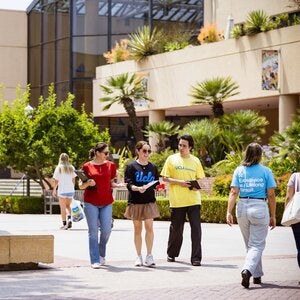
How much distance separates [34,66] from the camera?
5931 centimetres

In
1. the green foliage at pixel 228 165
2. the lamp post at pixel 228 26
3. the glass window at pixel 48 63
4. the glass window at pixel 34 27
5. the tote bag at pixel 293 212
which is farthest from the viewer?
the glass window at pixel 34 27

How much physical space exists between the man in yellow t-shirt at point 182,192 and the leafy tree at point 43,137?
845 inches

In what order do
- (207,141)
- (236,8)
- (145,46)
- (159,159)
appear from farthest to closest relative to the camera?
(145,46), (236,8), (159,159), (207,141)

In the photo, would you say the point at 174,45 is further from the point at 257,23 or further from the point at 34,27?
the point at 34,27

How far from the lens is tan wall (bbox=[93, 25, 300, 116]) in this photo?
36.2m

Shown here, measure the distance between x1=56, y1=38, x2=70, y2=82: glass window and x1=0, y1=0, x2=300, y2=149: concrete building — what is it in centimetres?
5

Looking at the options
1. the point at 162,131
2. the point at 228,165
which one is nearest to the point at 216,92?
the point at 162,131

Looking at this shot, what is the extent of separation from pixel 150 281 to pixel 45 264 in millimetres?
2668

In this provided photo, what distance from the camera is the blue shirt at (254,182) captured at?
11.9m

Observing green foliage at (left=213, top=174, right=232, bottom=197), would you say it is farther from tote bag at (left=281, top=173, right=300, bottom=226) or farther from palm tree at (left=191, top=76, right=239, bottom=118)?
tote bag at (left=281, top=173, right=300, bottom=226)

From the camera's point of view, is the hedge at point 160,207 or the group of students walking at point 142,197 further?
the hedge at point 160,207

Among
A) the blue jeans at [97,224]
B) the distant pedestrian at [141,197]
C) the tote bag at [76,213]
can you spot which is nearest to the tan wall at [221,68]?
the tote bag at [76,213]

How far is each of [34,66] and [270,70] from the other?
25.2 metres

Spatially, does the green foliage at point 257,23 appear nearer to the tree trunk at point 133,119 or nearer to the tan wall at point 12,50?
the tree trunk at point 133,119
